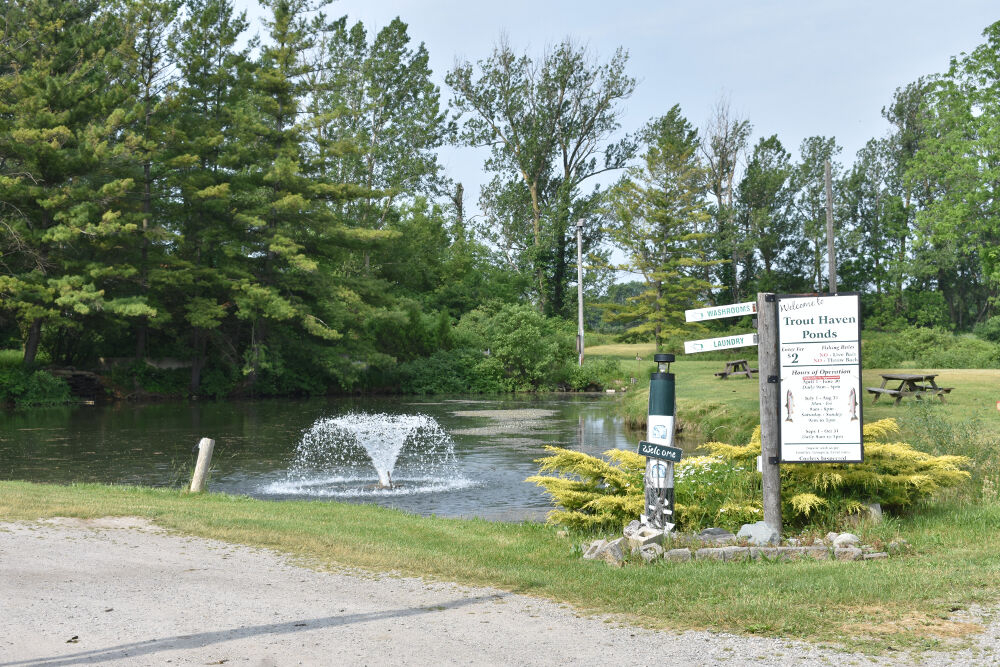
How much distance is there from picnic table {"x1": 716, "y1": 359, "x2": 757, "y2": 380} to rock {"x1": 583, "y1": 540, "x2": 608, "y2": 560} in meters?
27.9

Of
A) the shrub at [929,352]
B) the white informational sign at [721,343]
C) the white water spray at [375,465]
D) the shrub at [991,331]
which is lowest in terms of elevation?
the white water spray at [375,465]

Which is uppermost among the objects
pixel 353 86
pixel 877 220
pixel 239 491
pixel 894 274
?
pixel 353 86

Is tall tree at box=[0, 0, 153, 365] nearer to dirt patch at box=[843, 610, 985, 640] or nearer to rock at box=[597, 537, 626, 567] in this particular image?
rock at box=[597, 537, 626, 567]

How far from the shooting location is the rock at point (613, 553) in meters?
8.45

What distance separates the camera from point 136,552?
8969 mm

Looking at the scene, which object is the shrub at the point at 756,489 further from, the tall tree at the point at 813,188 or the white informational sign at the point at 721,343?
the tall tree at the point at 813,188

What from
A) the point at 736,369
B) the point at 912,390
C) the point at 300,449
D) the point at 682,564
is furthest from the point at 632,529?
the point at 736,369

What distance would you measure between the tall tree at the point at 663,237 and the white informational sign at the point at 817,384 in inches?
1988

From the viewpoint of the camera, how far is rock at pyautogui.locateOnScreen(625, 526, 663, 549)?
856 centimetres

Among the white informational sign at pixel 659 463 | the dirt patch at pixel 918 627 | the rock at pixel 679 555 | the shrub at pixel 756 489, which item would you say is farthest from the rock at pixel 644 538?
the dirt patch at pixel 918 627

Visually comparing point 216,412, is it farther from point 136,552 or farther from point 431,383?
point 136,552

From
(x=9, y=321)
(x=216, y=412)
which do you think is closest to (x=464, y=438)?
(x=216, y=412)

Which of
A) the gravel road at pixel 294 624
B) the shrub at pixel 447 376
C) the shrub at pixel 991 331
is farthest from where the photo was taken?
the shrub at pixel 991 331

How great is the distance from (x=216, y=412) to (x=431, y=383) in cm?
1524
